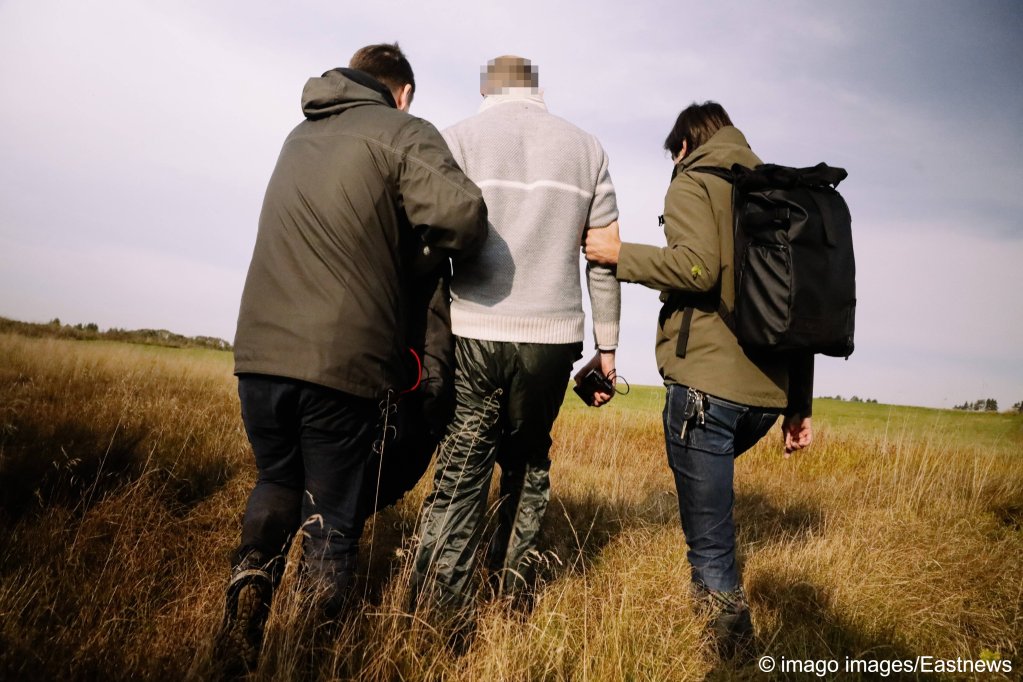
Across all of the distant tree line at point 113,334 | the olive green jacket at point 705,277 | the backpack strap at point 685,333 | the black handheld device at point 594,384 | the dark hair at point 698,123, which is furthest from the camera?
the distant tree line at point 113,334

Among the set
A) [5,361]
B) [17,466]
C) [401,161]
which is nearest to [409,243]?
[401,161]

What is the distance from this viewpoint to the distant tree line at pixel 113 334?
60.3ft

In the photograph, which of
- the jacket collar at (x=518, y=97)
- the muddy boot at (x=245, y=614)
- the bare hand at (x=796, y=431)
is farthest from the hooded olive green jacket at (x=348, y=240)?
the bare hand at (x=796, y=431)

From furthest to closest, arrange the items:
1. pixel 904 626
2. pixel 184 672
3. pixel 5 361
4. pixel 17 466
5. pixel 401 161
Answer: pixel 5 361 → pixel 17 466 → pixel 904 626 → pixel 401 161 → pixel 184 672

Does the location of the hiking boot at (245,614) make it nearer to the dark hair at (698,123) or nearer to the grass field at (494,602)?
the grass field at (494,602)

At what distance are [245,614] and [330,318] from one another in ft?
3.63

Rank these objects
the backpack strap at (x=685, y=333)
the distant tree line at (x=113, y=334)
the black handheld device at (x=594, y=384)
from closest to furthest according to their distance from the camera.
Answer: the backpack strap at (x=685, y=333)
the black handheld device at (x=594, y=384)
the distant tree line at (x=113, y=334)

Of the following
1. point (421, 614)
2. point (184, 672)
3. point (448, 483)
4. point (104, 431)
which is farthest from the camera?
point (104, 431)

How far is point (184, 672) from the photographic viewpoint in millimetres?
2039

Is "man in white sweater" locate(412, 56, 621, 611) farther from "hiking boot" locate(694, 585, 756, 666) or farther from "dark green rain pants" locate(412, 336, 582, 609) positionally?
"hiking boot" locate(694, 585, 756, 666)

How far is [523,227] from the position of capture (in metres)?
2.48

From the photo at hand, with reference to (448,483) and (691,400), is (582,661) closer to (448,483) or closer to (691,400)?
(448,483)

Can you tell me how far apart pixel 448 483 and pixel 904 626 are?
279cm

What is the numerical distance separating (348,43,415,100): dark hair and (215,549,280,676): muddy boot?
1998 millimetres
